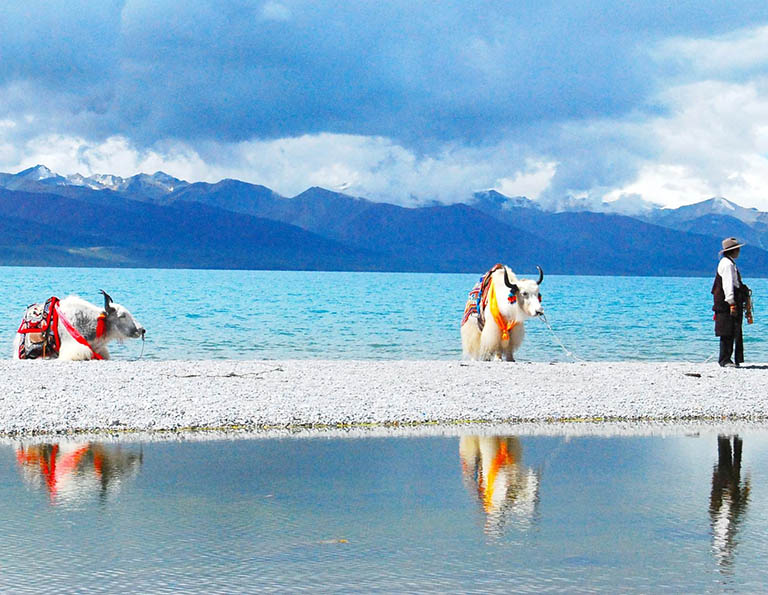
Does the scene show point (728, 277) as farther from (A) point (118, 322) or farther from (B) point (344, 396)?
(A) point (118, 322)

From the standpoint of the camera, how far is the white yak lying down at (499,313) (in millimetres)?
17594

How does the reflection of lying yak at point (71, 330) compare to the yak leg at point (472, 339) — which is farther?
the yak leg at point (472, 339)

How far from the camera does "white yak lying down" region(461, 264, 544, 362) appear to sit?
693 inches

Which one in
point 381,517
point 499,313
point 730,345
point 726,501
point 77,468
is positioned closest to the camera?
point 381,517

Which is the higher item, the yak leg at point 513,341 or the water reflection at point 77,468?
the yak leg at point 513,341

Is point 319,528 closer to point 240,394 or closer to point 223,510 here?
point 223,510

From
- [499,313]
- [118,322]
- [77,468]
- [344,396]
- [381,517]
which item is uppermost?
[499,313]

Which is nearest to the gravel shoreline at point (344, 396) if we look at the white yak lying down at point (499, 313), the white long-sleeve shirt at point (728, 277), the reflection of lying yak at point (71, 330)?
the white long-sleeve shirt at point (728, 277)

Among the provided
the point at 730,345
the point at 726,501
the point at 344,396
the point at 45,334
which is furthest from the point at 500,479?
the point at 45,334

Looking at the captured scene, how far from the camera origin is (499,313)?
17844 mm

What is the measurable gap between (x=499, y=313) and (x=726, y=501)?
36.4 feet

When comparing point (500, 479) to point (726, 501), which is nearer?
point (726, 501)

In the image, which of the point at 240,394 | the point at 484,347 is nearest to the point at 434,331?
the point at 484,347

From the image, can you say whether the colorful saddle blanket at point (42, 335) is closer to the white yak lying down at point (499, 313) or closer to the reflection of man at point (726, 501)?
the white yak lying down at point (499, 313)
